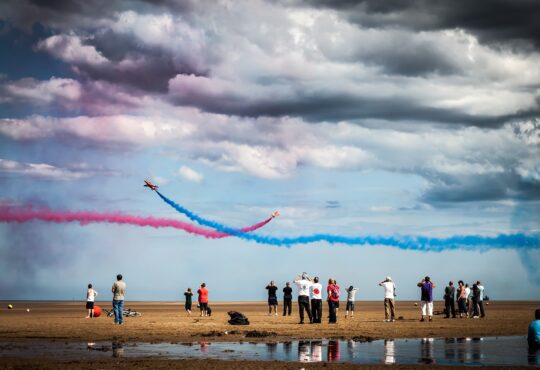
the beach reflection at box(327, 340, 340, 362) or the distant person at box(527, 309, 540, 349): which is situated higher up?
the distant person at box(527, 309, 540, 349)

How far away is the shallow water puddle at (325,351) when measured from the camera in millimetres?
18141

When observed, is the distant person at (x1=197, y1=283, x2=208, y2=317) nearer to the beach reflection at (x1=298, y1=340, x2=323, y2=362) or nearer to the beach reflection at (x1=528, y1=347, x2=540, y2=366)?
the beach reflection at (x1=298, y1=340, x2=323, y2=362)

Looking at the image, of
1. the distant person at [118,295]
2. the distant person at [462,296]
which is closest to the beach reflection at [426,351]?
the distant person at [118,295]

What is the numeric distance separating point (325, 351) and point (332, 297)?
1302 cm

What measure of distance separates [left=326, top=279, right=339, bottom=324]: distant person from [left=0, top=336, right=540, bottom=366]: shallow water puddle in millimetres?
8965

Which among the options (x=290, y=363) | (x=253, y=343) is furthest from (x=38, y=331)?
(x=290, y=363)

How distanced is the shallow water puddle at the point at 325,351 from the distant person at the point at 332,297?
29.4ft

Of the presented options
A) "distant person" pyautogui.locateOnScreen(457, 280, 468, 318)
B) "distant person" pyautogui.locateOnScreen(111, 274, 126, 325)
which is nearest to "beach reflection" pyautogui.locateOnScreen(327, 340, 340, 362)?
"distant person" pyautogui.locateOnScreen(111, 274, 126, 325)

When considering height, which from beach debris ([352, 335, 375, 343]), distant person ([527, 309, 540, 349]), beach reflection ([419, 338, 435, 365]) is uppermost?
distant person ([527, 309, 540, 349])

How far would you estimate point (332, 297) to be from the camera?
33.2 meters

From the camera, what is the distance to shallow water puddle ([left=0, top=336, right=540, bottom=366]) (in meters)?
18.1

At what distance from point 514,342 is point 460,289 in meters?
16.1

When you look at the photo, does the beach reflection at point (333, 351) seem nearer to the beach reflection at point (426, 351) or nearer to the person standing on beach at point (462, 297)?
the beach reflection at point (426, 351)

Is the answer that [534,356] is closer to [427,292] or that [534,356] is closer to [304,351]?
[304,351]
